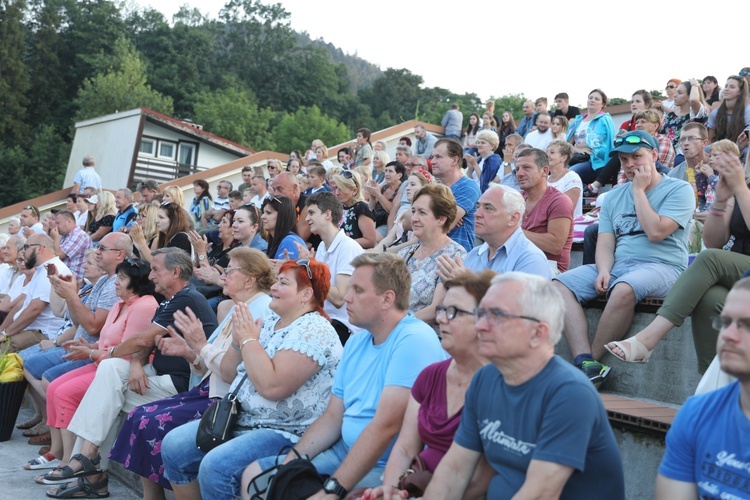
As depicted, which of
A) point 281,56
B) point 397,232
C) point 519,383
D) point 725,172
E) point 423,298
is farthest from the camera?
point 281,56

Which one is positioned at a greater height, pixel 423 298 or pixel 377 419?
pixel 423 298

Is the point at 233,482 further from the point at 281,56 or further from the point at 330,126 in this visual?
the point at 281,56

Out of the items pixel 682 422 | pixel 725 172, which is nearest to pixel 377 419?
pixel 682 422

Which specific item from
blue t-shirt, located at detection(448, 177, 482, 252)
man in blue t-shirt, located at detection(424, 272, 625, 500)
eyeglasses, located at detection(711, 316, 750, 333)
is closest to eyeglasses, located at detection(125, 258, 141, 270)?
blue t-shirt, located at detection(448, 177, 482, 252)

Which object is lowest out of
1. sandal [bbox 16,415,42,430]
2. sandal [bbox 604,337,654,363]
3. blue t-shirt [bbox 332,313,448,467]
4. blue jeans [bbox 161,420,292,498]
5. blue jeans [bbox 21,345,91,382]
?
sandal [bbox 16,415,42,430]

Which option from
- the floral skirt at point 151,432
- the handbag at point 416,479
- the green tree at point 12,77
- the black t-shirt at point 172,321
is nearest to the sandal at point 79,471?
the floral skirt at point 151,432

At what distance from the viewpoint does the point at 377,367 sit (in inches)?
155

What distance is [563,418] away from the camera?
8.69 feet

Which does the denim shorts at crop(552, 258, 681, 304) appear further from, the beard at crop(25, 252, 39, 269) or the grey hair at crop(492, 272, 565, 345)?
the beard at crop(25, 252, 39, 269)

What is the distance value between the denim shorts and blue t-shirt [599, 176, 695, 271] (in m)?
0.07

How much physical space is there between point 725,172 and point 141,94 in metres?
53.0

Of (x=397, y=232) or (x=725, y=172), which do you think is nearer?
(x=725, y=172)

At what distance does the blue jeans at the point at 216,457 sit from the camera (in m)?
4.12

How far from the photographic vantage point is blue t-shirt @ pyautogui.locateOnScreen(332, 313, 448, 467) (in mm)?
3766
